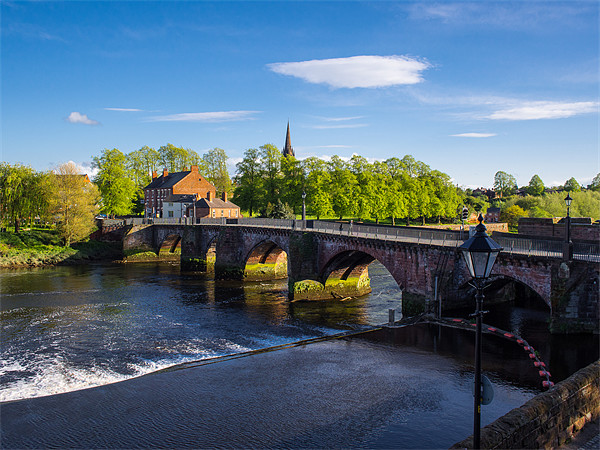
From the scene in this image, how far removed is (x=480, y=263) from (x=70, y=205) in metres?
60.1

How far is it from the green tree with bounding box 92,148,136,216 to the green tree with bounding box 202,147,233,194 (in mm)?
26121

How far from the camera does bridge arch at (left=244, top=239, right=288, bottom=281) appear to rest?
45.8m

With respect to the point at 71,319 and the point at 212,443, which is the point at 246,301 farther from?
the point at 212,443

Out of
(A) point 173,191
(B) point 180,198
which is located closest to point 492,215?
(B) point 180,198

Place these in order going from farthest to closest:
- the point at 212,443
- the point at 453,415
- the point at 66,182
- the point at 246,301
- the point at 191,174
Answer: the point at 191,174 < the point at 66,182 < the point at 246,301 < the point at 453,415 < the point at 212,443

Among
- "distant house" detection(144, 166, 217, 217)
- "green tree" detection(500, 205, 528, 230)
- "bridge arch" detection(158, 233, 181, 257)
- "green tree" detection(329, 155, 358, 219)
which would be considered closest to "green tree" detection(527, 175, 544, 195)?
"green tree" detection(500, 205, 528, 230)

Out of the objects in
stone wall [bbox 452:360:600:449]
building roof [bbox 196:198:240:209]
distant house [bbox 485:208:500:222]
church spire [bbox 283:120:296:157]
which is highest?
church spire [bbox 283:120:296:157]

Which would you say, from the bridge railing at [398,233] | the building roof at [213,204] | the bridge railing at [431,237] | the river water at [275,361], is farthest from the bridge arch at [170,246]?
the bridge railing at [398,233]

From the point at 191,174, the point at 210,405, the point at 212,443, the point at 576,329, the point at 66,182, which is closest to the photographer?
the point at 212,443

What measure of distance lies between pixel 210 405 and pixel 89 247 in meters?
50.9

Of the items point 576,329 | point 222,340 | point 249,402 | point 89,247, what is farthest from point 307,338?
point 89,247

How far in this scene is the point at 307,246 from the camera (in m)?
35.6

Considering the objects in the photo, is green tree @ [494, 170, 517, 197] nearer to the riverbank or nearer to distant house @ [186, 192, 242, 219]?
distant house @ [186, 192, 242, 219]

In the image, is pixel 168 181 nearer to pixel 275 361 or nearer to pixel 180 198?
pixel 180 198
